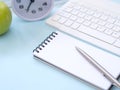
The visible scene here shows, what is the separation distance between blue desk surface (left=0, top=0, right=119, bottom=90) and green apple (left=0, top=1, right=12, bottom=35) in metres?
0.03

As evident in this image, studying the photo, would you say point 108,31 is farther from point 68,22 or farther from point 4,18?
point 4,18

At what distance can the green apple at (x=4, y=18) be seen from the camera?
671mm

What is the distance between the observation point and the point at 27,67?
24.2 inches

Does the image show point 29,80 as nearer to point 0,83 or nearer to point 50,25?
point 0,83

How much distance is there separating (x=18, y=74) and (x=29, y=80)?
0.03 m

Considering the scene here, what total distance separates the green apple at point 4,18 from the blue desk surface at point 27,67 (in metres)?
0.03

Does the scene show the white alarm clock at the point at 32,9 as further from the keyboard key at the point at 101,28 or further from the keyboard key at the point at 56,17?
the keyboard key at the point at 101,28

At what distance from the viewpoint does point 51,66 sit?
2.01 ft

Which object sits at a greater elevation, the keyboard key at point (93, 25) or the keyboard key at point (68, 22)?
the keyboard key at point (93, 25)

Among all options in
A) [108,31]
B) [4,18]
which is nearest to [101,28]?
[108,31]

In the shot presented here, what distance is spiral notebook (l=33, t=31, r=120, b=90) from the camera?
1.86ft

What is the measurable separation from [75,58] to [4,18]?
0.22 m

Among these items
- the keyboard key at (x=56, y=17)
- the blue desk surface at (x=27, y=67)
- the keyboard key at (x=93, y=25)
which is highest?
the keyboard key at (x=93, y=25)

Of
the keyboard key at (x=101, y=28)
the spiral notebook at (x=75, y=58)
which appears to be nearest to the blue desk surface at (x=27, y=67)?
the spiral notebook at (x=75, y=58)
